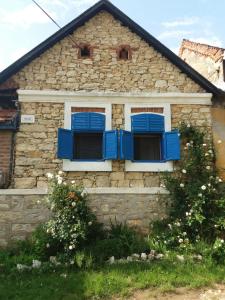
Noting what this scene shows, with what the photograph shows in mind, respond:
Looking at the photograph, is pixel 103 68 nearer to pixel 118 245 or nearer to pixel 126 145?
pixel 126 145

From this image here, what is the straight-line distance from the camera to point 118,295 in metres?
7.45

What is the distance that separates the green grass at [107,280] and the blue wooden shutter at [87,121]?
14.2ft

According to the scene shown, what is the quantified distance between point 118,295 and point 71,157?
4757mm

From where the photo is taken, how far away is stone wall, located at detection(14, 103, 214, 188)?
437 inches

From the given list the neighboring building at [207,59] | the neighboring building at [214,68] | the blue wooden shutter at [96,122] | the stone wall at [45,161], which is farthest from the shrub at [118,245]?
the neighboring building at [207,59]

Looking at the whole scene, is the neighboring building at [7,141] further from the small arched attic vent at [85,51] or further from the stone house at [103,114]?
the small arched attic vent at [85,51]

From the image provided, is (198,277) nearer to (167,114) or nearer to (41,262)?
(41,262)

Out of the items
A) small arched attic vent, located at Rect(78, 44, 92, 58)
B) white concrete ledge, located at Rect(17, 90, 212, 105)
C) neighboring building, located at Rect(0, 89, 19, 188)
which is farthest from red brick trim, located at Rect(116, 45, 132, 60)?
neighboring building, located at Rect(0, 89, 19, 188)

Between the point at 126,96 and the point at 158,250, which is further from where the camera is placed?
the point at 126,96

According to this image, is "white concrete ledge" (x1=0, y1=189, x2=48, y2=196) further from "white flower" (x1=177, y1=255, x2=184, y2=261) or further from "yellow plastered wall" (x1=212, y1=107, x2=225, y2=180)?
"yellow plastered wall" (x1=212, y1=107, x2=225, y2=180)

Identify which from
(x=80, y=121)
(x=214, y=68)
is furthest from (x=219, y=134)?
(x=80, y=121)

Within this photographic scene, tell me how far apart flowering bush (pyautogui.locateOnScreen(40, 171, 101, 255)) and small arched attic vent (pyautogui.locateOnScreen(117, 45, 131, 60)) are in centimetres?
449

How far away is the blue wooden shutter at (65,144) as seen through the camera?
11.2 metres

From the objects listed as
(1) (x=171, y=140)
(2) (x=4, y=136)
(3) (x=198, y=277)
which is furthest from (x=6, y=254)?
(1) (x=171, y=140)
